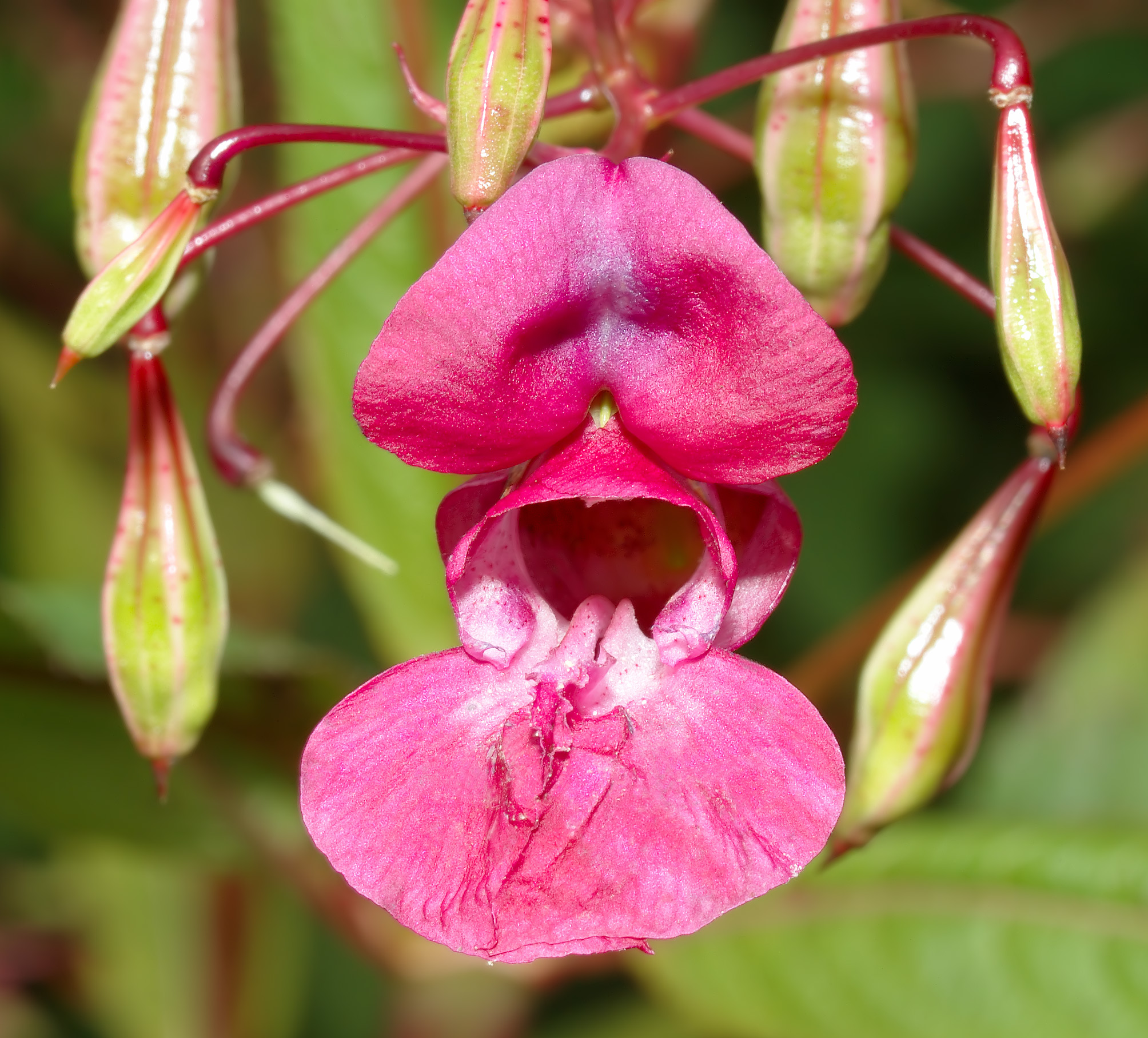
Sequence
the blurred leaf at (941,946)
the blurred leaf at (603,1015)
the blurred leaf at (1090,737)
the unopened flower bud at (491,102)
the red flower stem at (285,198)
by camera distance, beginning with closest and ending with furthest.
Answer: the unopened flower bud at (491,102) < the red flower stem at (285,198) < the blurred leaf at (941,946) < the blurred leaf at (1090,737) < the blurred leaf at (603,1015)

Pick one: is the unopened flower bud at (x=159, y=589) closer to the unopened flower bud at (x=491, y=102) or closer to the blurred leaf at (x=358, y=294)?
the unopened flower bud at (x=491, y=102)

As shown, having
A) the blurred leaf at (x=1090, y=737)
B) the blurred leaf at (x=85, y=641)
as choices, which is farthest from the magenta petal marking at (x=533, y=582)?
the blurred leaf at (x=1090, y=737)

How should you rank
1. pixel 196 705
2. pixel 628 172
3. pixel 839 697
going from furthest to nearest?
pixel 839 697 < pixel 196 705 < pixel 628 172

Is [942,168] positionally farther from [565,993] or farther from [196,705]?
[196,705]

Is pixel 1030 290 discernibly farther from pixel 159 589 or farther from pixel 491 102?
pixel 159 589

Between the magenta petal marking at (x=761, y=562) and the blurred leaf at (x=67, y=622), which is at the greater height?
the magenta petal marking at (x=761, y=562)

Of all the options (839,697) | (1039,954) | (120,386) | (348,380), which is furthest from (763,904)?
(120,386)

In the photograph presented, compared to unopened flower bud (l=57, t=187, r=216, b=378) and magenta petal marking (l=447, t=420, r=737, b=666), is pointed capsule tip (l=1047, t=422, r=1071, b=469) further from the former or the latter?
unopened flower bud (l=57, t=187, r=216, b=378)
